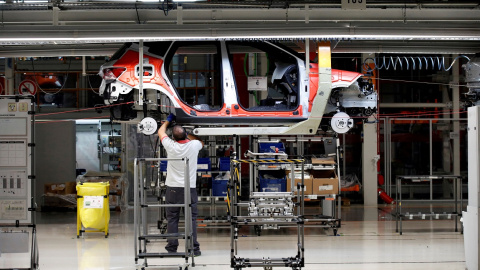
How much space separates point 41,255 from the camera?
8.91 meters

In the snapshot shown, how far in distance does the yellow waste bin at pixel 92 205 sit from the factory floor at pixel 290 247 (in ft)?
0.77

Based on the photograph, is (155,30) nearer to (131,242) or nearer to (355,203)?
(131,242)

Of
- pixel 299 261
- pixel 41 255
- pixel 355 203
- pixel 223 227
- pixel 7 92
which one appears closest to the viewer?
pixel 299 261

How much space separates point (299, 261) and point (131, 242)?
366cm

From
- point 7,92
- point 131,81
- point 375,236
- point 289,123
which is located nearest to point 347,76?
point 289,123

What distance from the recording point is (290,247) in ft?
31.0

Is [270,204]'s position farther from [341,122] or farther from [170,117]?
[341,122]

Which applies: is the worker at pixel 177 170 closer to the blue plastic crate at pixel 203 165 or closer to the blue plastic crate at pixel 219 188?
the blue plastic crate at pixel 203 165

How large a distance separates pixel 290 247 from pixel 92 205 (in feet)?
9.94

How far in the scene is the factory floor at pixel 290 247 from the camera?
324 inches

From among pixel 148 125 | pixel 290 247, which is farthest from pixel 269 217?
pixel 148 125

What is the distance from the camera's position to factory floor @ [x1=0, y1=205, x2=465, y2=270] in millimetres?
8234

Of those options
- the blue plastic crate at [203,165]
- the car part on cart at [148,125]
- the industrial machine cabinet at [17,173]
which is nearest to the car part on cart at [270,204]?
the industrial machine cabinet at [17,173]

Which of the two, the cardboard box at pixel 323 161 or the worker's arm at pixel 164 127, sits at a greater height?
the worker's arm at pixel 164 127
